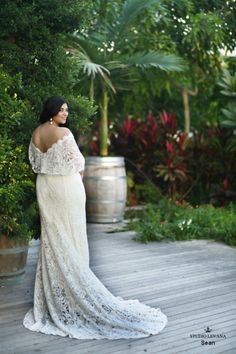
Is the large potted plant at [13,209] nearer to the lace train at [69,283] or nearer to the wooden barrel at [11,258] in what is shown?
the wooden barrel at [11,258]

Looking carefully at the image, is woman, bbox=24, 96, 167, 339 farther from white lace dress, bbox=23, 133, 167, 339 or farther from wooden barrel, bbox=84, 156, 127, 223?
wooden barrel, bbox=84, 156, 127, 223

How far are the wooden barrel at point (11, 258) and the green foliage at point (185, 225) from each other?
97.4 inches

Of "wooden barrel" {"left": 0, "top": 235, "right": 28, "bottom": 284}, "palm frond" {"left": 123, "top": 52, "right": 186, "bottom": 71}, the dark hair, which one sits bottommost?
"wooden barrel" {"left": 0, "top": 235, "right": 28, "bottom": 284}

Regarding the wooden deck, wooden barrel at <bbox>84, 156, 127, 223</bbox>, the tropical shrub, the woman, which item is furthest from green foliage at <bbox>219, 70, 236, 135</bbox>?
the woman

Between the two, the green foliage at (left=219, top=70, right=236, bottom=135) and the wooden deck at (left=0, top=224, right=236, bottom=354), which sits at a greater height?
Result: the green foliage at (left=219, top=70, right=236, bottom=135)

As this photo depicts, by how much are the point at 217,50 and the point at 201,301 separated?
20.5 ft

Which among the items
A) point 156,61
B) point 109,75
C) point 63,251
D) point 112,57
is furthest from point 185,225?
point 63,251

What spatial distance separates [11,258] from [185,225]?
10.2ft

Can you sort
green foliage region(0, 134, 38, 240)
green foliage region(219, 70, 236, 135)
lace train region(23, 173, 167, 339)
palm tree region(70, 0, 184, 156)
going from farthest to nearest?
green foliage region(219, 70, 236, 135), palm tree region(70, 0, 184, 156), green foliage region(0, 134, 38, 240), lace train region(23, 173, 167, 339)

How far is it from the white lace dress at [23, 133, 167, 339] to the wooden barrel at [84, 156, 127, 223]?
13.5 ft

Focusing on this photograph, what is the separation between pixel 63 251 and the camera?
416 centimetres

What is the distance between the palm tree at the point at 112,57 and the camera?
802 cm

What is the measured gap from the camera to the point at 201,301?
466 cm

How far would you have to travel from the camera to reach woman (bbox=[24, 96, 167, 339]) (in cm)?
409
